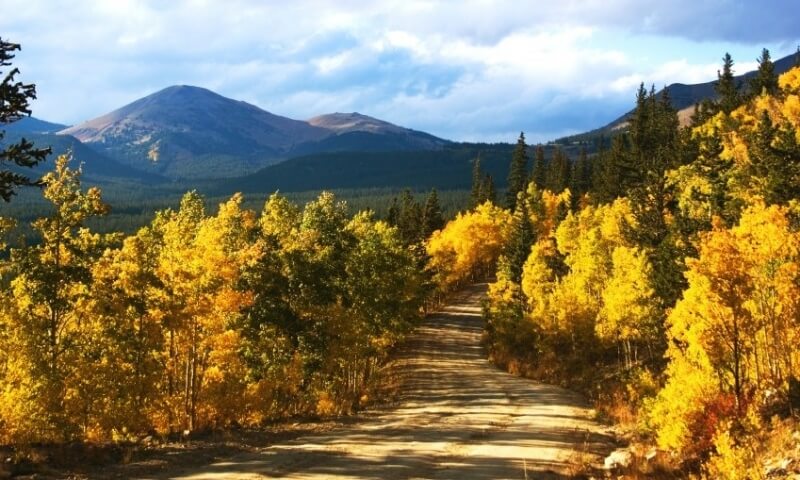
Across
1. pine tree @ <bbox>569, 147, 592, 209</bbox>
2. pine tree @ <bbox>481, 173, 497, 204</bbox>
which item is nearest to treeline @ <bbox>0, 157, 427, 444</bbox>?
pine tree @ <bbox>569, 147, 592, 209</bbox>

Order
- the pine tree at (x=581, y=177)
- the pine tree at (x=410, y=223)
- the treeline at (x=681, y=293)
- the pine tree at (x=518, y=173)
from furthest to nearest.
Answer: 1. the pine tree at (x=518, y=173)
2. the pine tree at (x=581, y=177)
3. the pine tree at (x=410, y=223)
4. the treeline at (x=681, y=293)

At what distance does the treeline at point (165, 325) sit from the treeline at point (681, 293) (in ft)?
56.8

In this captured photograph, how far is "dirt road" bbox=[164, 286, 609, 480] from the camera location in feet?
59.7

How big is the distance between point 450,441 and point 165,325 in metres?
13.9

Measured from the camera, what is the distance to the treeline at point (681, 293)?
68.0ft

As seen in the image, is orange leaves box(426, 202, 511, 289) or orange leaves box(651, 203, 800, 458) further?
orange leaves box(426, 202, 511, 289)

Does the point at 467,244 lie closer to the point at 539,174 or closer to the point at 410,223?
the point at 410,223

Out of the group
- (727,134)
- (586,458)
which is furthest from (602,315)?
→ (727,134)

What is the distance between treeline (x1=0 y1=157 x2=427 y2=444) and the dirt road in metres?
5.52

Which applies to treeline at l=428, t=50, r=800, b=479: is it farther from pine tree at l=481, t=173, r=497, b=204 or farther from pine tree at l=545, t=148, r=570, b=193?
pine tree at l=481, t=173, r=497, b=204

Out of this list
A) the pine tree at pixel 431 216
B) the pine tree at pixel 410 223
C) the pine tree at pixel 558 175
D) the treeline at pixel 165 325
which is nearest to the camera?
the treeline at pixel 165 325

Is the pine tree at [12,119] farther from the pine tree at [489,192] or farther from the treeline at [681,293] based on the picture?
the pine tree at [489,192]

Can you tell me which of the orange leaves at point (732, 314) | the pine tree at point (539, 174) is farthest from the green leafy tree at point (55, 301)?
the pine tree at point (539, 174)

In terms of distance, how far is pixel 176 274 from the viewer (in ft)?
92.0
